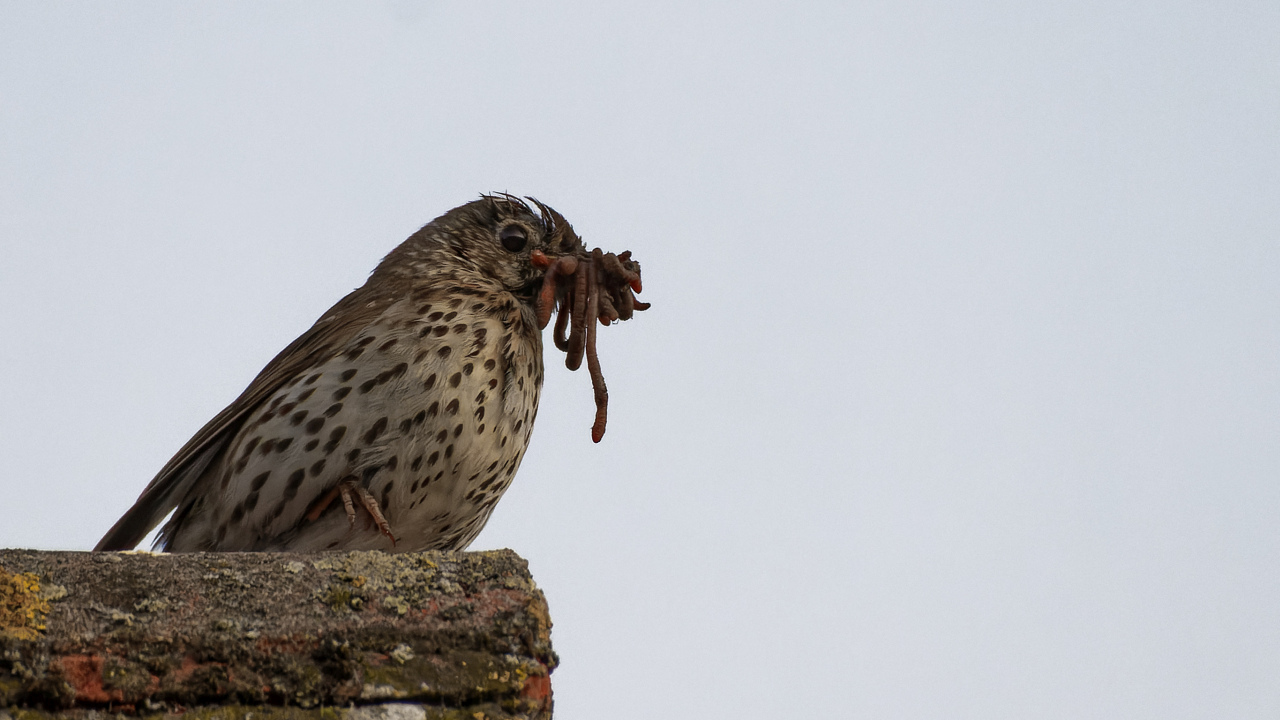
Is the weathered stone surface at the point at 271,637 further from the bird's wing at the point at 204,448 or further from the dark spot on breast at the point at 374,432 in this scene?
the bird's wing at the point at 204,448

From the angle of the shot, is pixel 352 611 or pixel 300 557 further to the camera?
pixel 300 557

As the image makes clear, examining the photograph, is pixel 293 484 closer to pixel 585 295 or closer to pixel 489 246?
pixel 585 295

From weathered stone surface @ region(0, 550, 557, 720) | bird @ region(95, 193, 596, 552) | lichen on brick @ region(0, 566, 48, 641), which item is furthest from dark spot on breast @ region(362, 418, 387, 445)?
lichen on brick @ region(0, 566, 48, 641)

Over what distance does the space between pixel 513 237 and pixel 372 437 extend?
5.02ft

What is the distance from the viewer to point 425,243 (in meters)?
5.79

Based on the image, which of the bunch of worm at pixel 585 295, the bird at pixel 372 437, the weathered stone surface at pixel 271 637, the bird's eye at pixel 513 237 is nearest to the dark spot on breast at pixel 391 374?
the bird at pixel 372 437

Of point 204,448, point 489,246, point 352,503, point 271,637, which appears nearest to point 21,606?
point 271,637

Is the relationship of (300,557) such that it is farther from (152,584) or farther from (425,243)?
(425,243)

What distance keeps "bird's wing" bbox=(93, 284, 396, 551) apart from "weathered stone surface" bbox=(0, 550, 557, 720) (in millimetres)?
2308

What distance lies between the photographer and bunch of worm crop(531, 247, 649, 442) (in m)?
4.96

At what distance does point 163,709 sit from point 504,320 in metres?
2.92

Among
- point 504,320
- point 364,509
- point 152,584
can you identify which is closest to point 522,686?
point 152,584

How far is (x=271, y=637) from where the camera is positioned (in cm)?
239

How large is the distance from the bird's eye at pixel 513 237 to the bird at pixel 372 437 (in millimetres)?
418
